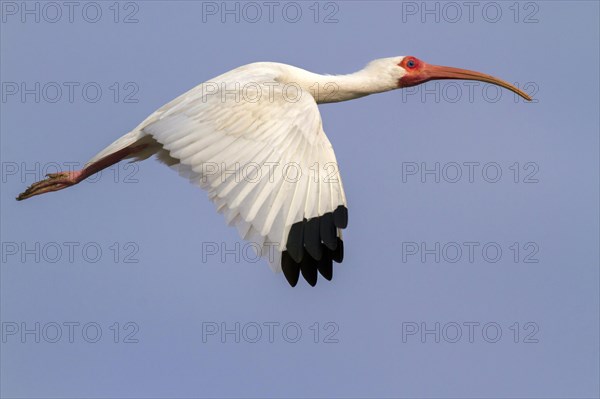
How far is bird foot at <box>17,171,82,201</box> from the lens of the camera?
64.5 ft

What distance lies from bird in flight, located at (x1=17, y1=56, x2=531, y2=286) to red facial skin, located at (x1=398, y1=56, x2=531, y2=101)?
10.6 feet

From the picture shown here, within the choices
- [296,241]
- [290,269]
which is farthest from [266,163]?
[290,269]

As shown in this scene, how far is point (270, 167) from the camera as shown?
15.8 m

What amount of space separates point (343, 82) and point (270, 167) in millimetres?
3932

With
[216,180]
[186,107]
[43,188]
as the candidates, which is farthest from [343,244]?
[43,188]

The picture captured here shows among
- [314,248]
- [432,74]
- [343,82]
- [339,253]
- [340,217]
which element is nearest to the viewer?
[314,248]

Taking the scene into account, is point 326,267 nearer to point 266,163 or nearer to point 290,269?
point 290,269

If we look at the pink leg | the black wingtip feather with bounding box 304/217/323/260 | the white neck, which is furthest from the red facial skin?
the black wingtip feather with bounding box 304/217/323/260

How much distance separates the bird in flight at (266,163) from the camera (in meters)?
15.5

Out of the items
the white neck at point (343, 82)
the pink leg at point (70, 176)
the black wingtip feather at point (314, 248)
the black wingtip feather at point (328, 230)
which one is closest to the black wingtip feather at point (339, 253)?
the black wingtip feather at point (314, 248)

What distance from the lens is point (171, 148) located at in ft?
53.6

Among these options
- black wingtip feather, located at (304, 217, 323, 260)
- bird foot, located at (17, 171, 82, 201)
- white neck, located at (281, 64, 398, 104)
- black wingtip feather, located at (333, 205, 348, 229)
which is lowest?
black wingtip feather, located at (304, 217, 323, 260)

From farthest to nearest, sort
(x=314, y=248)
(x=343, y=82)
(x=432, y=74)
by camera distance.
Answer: (x=432, y=74) < (x=343, y=82) < (x=314, y=248)

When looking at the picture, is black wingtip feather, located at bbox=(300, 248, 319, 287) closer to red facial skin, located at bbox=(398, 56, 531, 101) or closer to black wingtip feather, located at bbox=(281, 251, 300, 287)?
black wingtip feather, located at bbox=(281, 251, 300, 287)
